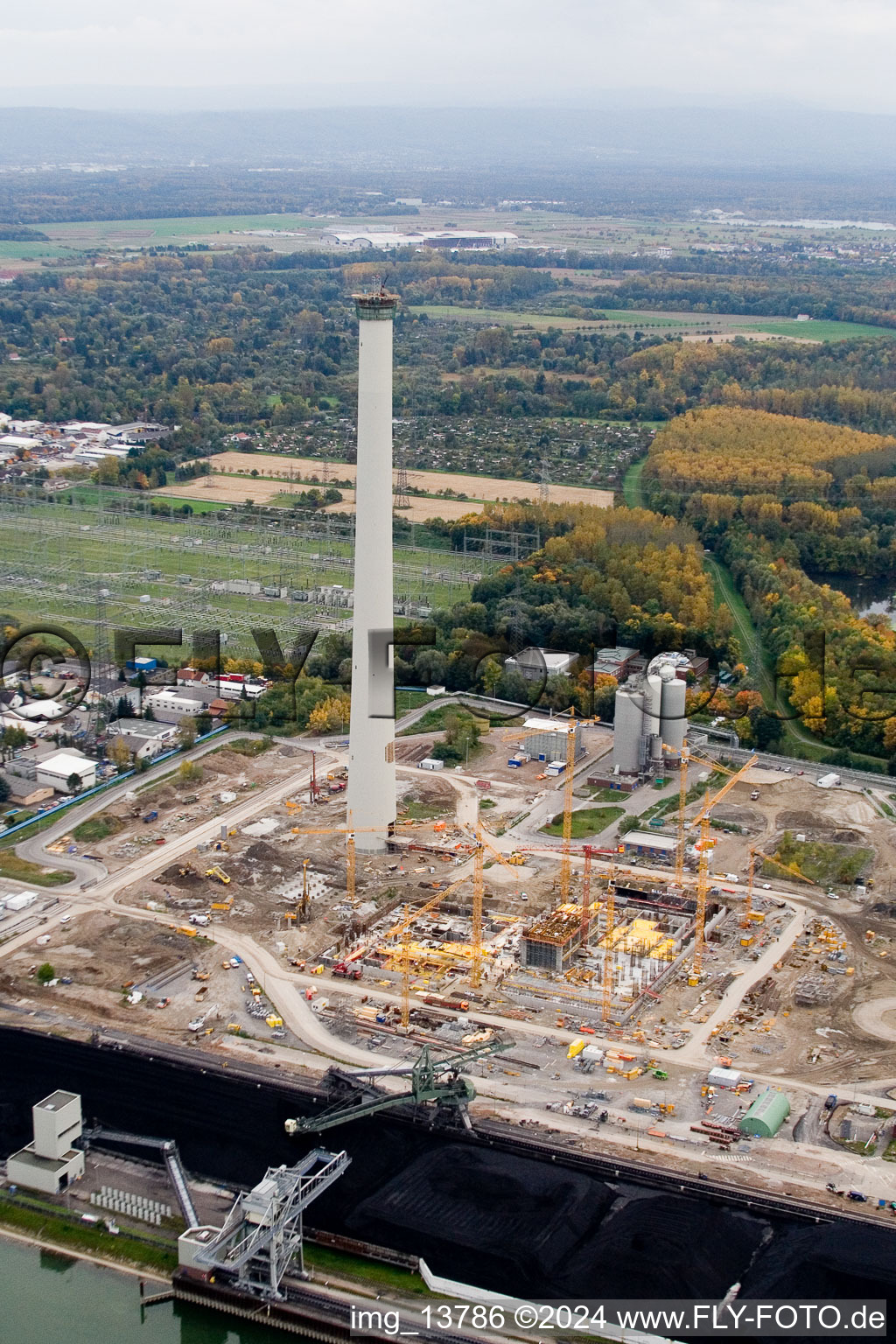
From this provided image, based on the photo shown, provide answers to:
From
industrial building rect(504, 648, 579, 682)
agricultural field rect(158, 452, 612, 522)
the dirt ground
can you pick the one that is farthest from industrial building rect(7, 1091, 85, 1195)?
agricultural field rect(158, 452, 612, 522)

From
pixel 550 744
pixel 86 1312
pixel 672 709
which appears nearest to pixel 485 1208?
pixel 86 1312

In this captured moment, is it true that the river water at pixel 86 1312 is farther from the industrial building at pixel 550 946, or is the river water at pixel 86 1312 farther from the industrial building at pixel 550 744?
the industrial building at pixel 550 744

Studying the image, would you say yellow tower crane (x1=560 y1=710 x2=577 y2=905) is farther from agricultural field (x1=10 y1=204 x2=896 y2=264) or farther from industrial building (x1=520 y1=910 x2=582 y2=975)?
agricultural field (x1=10 y1=204 x2=896 y2=264)

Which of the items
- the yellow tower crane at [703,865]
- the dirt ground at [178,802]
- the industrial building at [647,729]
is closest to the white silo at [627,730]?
the industrial building at [647,729]

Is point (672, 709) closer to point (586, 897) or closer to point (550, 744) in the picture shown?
point (550, 744)

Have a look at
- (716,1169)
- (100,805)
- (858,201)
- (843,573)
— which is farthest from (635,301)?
(858,201)

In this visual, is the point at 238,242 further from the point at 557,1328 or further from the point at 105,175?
the point at 557,1328
